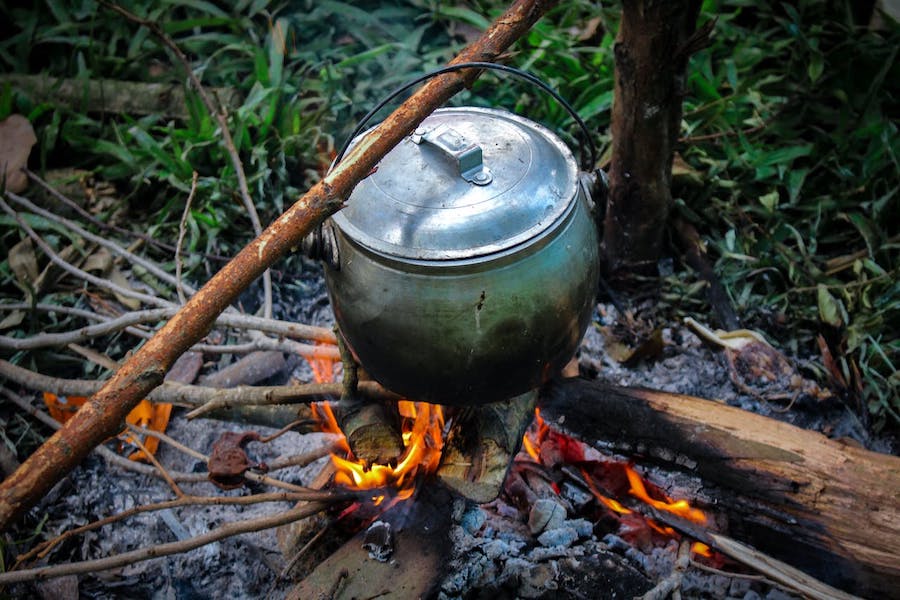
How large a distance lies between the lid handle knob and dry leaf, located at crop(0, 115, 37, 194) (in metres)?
2.73

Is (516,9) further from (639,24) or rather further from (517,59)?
(517,59)

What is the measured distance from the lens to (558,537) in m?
2.23

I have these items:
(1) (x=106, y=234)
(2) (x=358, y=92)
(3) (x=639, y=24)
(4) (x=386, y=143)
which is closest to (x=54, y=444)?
(4) (x=386, y=143)

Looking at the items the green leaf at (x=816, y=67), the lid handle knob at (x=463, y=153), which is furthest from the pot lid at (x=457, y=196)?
the green leaf at (x=816, y=67)

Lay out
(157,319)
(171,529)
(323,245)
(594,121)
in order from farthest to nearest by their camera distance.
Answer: (594,121)
(157,319)
(171,529)
(323,245)

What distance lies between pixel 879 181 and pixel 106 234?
3.85m

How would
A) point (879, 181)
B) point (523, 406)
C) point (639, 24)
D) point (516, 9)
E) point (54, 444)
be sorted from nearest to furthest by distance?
point (54, 444) → point (516, 9) → point (523, 406) → point (639, 24) → point (879, 181)

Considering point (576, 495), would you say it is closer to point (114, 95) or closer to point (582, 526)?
point (582, 526)

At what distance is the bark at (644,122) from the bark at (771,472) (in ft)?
3.10

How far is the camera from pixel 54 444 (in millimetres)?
1313

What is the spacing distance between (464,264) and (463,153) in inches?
11.9

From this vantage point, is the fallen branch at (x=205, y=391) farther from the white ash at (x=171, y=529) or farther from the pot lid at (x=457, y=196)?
the pot lid at (x=457, y=196)

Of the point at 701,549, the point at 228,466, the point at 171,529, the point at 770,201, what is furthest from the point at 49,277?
the point at 770,201

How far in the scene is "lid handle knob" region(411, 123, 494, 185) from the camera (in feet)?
5.78
